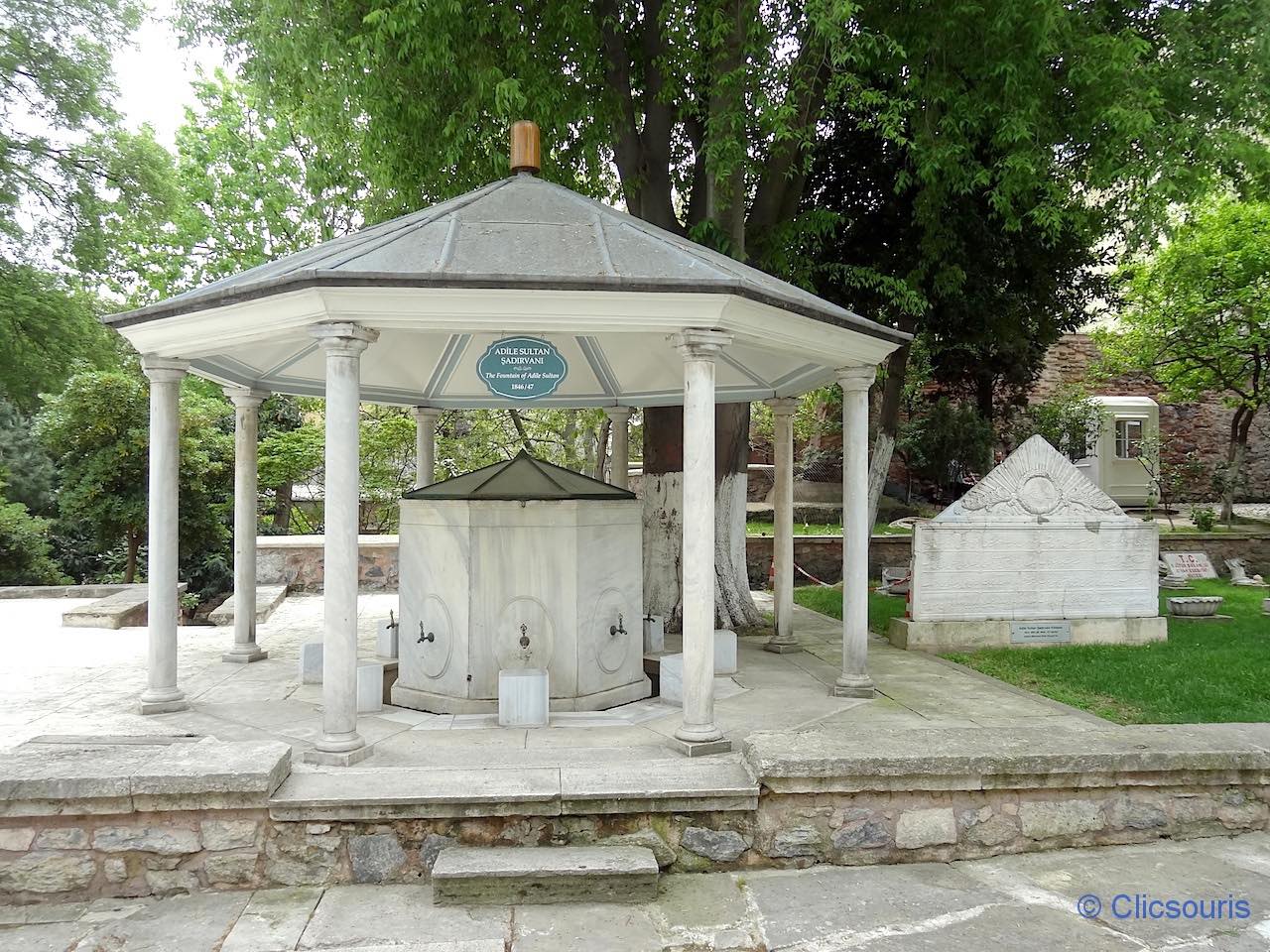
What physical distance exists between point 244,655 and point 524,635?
306 cm

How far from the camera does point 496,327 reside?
16.2 feet

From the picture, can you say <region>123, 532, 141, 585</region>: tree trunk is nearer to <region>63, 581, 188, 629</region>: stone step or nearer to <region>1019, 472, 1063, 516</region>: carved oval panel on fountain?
<region>63, 581, 188, 629</region>: stone step

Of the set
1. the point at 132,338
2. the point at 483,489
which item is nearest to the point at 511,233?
the point at 483,489

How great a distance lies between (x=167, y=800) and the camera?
3.99m

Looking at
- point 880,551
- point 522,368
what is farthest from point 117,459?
point 880,551

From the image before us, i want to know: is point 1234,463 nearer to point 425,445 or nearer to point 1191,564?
point 1191,564

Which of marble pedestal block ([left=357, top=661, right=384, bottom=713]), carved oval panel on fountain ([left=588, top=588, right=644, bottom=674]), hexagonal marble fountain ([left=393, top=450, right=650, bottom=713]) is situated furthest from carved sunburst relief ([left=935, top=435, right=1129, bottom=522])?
marble pedestal block ([left=357, top=661, right=384, bottom=713])

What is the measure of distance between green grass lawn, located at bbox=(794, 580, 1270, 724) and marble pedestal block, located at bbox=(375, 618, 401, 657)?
5.30 meters

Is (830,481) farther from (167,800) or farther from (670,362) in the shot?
(167,800)

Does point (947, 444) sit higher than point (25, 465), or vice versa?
point (947, 444)

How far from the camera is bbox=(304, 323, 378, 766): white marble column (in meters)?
4.79

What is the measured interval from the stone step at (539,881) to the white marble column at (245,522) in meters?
4.52

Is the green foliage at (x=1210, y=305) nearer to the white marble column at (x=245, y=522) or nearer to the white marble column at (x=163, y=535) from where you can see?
the white marble column at (x=245, y=522)

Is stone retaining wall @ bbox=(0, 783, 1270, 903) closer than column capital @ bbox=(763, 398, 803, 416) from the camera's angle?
Yes
